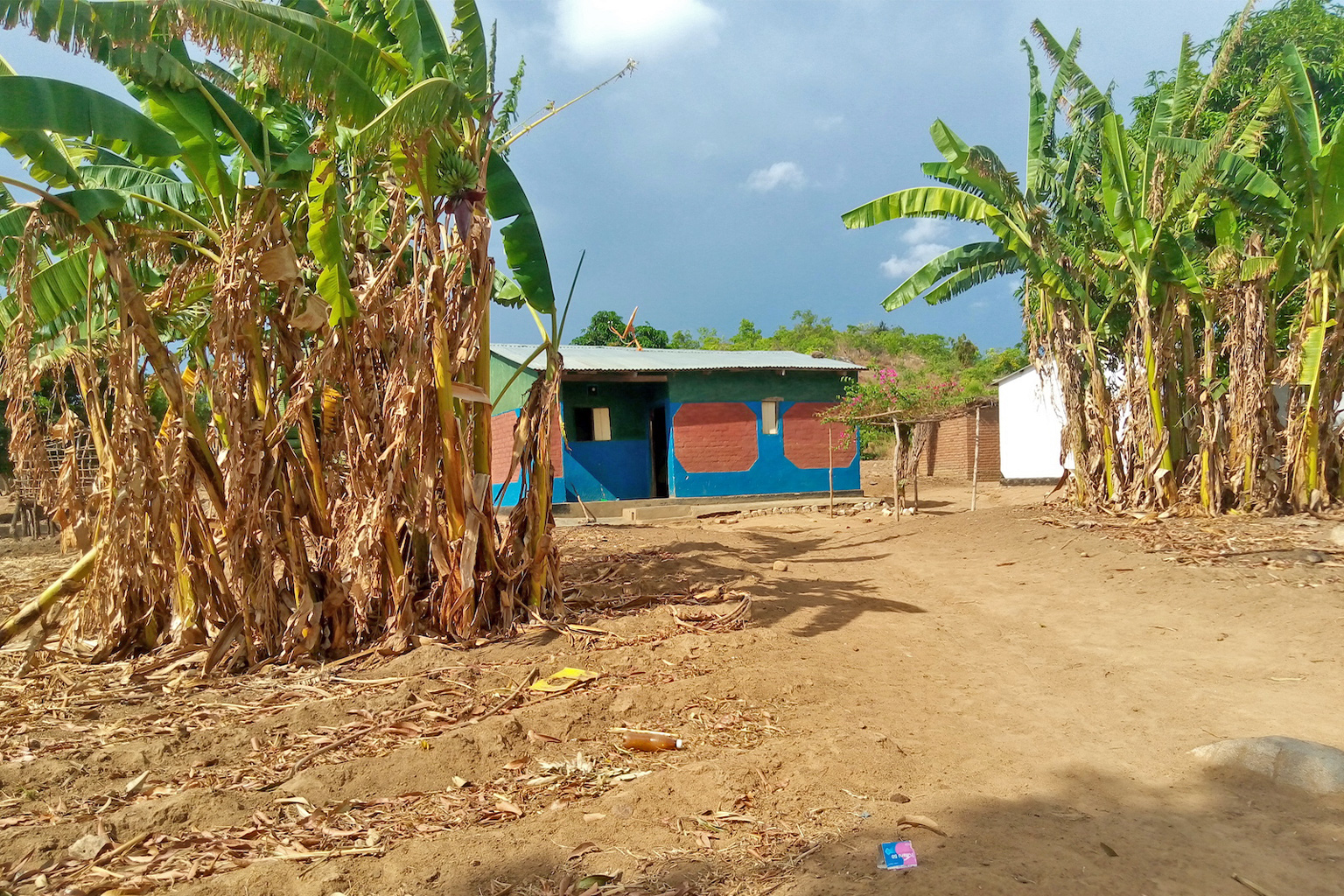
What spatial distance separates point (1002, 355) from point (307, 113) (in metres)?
31.8

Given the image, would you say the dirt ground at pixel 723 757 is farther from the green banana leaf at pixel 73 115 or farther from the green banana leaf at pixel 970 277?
the green banana leaf at pixel 970 277

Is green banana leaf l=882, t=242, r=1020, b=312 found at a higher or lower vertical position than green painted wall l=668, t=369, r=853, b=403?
higher

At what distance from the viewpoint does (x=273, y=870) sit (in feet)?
9.44

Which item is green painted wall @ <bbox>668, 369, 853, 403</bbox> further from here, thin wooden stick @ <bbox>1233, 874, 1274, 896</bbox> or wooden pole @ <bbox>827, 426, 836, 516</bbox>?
thin wooden stick @ <bbox>1233, 874, 1274, 896</bbox>

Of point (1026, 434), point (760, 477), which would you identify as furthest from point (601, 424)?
point (1026, 434)

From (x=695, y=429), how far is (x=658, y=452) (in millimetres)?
2158

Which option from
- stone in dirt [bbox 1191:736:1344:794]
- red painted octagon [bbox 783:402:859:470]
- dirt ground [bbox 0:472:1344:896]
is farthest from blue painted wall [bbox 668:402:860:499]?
stone in dirt [bbox 1191:736:1344:794]

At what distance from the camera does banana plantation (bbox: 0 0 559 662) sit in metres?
4.95

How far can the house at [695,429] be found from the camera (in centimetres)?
1706

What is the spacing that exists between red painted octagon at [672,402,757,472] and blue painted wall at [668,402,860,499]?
113mm

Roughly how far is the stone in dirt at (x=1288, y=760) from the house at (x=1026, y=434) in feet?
58.8

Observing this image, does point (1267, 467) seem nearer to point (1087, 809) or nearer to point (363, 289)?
point (1087, 809)

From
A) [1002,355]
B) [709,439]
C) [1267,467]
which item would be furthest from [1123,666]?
[1002,355]

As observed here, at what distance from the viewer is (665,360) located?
18.2 meters
